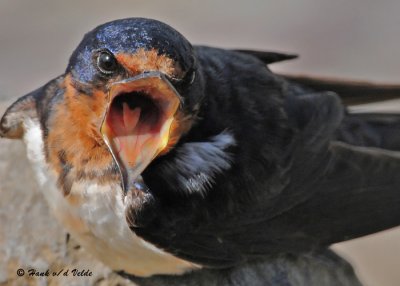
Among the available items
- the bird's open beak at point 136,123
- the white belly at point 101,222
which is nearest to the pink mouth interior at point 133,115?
the bird's open beak at point 136,123

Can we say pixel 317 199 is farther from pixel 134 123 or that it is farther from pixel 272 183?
pixel 134 123

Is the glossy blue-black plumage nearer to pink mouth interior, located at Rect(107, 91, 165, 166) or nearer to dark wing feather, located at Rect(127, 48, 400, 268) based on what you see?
pink mouth interior, located at Rect(107, 91, 165, 166)

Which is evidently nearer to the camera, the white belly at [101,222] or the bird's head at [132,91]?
the bird's head at [132,91]

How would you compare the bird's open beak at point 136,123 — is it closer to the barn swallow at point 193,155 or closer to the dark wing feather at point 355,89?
the barn swallow at point 193,155

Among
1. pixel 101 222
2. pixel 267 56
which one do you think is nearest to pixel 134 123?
pixel 101 222

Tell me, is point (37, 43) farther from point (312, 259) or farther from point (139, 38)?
point (139, 38)

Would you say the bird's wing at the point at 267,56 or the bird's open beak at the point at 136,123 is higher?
the bird's open beak at the point at 136,123

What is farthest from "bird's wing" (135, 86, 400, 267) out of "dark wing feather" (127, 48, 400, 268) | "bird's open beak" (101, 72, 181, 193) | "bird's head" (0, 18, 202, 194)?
"bird's open beak" (101, 72, 181, 193)

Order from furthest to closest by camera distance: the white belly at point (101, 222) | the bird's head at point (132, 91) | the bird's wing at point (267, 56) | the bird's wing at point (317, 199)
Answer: the bird's wing at point (267, 56) < the bird's wing at point (317, 199) < the white belly at point (101, 222) < the bird's head at point (132, 91)

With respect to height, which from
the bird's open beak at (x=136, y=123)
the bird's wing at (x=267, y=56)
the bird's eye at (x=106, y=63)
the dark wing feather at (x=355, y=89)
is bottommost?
the dark wing feather at (x=355, y=89)
